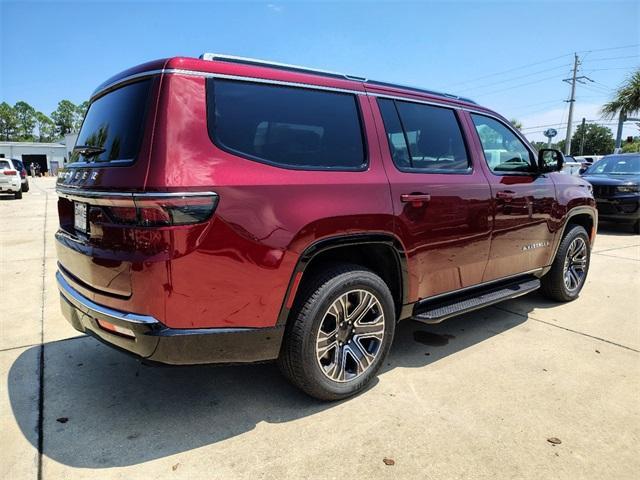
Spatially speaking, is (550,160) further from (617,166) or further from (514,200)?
(617,166)

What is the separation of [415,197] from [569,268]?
294 cm

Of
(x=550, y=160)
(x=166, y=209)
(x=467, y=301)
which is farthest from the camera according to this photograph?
(x=550, y=160)

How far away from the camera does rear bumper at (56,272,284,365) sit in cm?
218

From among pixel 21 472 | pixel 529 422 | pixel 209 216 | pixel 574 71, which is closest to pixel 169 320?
pixel 209 216

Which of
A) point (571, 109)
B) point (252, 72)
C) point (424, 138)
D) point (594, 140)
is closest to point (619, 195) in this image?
point (424, 138)

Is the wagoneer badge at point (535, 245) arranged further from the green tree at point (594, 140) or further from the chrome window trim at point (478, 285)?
the green tree at point (594, 140)

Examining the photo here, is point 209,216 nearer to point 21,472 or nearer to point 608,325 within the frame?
point 21,472

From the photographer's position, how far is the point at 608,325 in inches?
169

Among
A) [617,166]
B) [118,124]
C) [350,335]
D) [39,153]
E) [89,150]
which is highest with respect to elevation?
[39,153]

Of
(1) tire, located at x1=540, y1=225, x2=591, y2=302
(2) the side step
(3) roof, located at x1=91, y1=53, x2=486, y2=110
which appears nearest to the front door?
(2) the side step

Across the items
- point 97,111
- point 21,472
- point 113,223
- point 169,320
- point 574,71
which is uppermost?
point 574,71

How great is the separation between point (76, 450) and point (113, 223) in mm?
1224

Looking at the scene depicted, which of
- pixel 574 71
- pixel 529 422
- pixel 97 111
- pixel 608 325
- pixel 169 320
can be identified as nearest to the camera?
pixel 169 320

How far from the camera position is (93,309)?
2.42m
